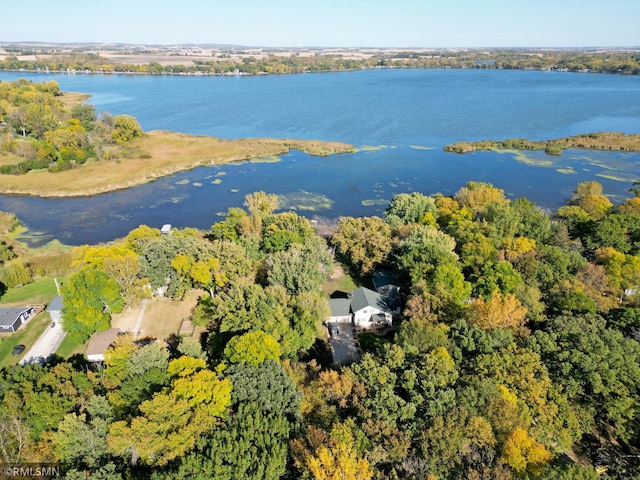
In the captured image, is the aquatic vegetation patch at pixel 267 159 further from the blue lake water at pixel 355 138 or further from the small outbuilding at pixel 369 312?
the small outbuilding at pixel 369 312

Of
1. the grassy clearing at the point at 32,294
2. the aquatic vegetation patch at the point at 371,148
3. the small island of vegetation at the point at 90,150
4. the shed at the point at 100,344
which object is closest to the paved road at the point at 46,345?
the shed at the point at 100,344

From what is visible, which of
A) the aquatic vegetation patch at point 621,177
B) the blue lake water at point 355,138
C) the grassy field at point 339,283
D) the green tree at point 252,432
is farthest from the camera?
the aquatic vegetation patch at point 621,177

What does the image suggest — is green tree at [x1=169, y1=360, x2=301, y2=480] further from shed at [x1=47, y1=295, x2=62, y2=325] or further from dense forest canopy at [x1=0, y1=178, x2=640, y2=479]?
shed at [x1=47, y1=295, x2=62, y2=325]

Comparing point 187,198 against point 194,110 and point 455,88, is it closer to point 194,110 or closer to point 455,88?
point 194,110

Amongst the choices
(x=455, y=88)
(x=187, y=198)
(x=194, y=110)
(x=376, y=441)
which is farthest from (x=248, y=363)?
(x=455, y=88)

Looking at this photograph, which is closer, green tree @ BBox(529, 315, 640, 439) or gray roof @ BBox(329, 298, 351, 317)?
green tree @ BBox(529, 315, 640, 439)

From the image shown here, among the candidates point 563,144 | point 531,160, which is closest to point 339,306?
point 531,160

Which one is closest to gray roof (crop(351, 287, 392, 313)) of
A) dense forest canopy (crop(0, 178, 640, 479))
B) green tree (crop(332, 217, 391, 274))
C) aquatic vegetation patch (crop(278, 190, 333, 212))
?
dense forest canopy (crop(0, 178, 640, 479))
